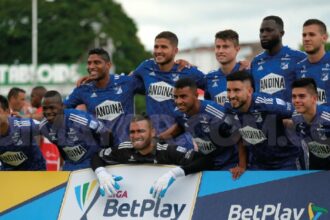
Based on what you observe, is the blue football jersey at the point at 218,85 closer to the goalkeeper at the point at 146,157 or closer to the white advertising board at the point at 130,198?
the goalkeeper at the point at 146,157

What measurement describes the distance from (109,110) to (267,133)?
2.82 meters

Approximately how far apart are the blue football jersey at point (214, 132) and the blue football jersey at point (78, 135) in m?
1.40

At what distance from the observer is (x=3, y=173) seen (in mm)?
10875

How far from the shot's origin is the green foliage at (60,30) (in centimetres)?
6756

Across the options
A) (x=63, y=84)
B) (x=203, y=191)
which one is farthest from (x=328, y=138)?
(x=63, y=84)

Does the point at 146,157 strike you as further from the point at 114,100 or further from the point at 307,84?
the point at 114,100

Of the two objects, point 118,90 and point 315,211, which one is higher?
point 118,90

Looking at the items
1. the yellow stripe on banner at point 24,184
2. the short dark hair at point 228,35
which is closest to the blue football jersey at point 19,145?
the yellow stripe on banner at point 24,184

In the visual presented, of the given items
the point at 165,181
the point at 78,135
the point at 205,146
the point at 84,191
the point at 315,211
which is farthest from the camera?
the point at 78,135

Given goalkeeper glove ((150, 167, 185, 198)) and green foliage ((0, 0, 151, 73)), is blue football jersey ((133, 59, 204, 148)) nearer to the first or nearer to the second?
goalkeeper glove ((150, 167, 185, 198))

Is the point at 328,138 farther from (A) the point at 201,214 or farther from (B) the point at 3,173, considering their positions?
(B) the point at 3,173

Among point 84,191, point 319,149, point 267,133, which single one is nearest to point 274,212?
point 319,149

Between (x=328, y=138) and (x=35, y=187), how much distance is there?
3.57 m

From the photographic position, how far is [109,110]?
12.0 m
